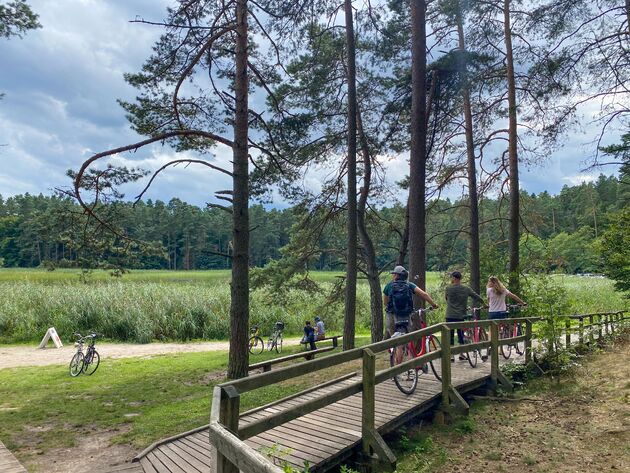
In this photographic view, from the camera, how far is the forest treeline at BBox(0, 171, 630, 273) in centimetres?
874

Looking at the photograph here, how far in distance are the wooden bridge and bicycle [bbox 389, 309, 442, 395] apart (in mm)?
129

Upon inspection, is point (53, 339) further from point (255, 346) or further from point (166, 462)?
point (166, 462)

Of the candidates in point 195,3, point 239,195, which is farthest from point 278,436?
point 195,3

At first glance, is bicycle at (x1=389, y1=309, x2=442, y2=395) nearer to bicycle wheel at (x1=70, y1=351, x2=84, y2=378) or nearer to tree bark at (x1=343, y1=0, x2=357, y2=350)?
tree bark at (x1=343, y1=0, x2=357, y2=350)

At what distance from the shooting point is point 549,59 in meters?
10.5

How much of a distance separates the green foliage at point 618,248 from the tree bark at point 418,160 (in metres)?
9.46

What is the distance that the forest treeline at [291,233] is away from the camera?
344 inches

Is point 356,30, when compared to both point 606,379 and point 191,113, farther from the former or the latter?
point 606,379

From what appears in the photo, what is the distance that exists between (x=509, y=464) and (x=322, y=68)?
39.7ft

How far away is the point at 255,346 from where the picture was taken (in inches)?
657

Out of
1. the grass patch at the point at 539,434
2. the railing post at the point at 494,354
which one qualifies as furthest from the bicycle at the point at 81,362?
the railing post at the point at 494,354

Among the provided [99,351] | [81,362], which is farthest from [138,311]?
[81,362]

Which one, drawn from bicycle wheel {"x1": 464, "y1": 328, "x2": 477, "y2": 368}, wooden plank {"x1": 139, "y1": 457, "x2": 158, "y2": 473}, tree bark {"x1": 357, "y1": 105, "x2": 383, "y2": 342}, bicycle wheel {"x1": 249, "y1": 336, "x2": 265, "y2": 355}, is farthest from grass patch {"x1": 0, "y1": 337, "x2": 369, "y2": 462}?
tree bark {"x1": 357, "y1": 105, "x2": 383, "y2": 342}

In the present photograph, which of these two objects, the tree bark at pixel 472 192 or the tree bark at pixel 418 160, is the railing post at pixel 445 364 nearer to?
the tree bark at pixel 418 160
